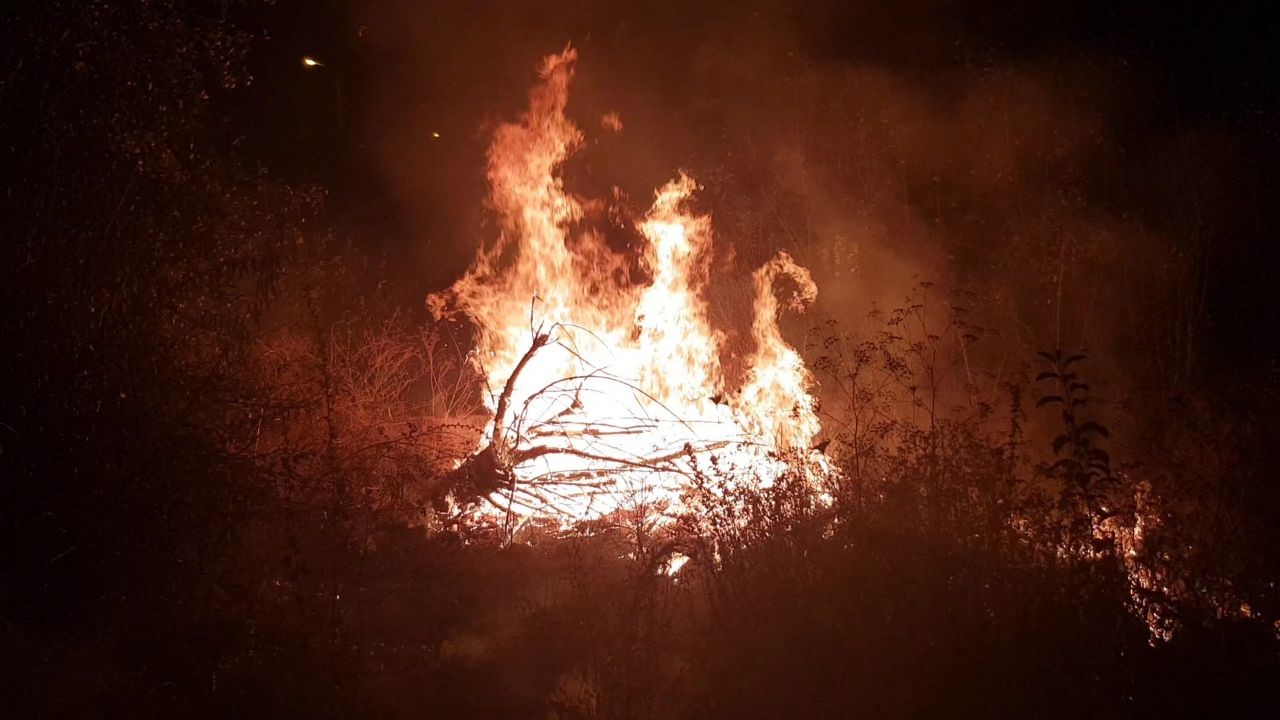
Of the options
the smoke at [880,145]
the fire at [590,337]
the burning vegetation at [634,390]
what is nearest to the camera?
the burning vegetation at [634,390]

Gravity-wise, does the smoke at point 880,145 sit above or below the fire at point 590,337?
above

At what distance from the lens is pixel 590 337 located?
29.6 feet

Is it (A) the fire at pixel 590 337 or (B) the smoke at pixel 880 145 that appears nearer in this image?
(A) the fire at pixel 590 337

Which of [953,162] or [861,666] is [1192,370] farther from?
[861,666]

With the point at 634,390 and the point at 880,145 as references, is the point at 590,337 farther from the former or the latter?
the point at 880,145

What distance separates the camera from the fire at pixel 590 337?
816 cm

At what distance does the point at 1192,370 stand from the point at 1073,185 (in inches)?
78.1

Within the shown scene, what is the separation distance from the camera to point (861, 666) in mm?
4473

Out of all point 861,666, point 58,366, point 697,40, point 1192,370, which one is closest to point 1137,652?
point 861,666

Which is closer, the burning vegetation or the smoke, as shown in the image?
the burning vegetation

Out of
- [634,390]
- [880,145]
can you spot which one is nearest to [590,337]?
[634,390]

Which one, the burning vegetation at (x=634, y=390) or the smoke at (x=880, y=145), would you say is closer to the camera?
the burning vegetation at (x=634, y=390)

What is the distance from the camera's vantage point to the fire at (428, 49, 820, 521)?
26.8 ft

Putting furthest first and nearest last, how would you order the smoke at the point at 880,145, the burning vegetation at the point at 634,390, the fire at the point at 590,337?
the smoke at the point at 880,145 < the fire at the point at 590,337 < the burning vegetation at the point at 634,390
